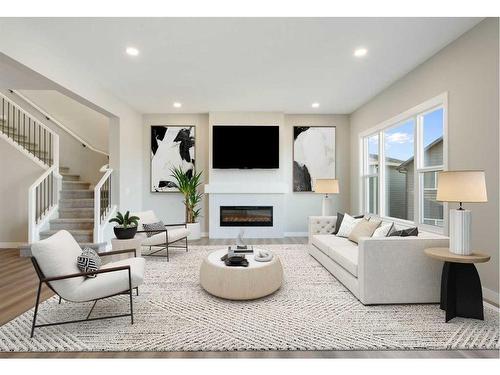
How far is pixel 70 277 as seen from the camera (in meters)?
2.21

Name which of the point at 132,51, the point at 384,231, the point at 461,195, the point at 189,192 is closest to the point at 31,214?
the point at 189,192

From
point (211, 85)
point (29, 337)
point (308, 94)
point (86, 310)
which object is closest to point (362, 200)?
point (308, 94)

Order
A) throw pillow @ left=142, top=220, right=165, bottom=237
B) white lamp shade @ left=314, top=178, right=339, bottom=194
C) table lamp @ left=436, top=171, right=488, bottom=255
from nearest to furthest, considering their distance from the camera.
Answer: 1. table lamp @ left=436, top=171, right=488, bottom=255
2. throw pillow @ left=142, top=220, right=165, bottom=237
3. white lamp shade @ left=314, top=178, right=339, bottom=194

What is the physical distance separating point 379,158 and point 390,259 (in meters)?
3.19

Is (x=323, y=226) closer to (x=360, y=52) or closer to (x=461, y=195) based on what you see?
(x=461, y=195)

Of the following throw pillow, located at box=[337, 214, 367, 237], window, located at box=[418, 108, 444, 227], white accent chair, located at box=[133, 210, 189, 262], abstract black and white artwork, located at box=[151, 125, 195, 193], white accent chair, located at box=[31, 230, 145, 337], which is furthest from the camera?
abstract black and white artwork, located at box=[151, 125, 195, 193]

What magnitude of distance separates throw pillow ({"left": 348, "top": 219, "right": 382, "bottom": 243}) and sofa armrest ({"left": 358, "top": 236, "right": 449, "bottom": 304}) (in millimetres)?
1015

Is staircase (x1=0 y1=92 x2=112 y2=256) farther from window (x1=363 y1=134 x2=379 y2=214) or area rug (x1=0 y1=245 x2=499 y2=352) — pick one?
window (x1=363 y1=134 x2=379 y2=214)

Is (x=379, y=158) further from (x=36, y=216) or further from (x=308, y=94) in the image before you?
(x=36, y=216)

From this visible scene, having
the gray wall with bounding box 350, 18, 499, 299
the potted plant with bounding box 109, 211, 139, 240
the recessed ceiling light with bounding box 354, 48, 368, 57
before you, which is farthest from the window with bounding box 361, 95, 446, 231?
the potted plant with bounding box 109, 211, 139, 240

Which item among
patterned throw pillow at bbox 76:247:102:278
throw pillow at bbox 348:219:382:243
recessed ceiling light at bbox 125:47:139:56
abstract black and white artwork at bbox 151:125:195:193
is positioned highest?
recessed ceiling light at bbox 125:47:139:56

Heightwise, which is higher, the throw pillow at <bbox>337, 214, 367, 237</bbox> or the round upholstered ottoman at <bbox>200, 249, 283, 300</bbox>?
the throw pillow at <bbox>337, 214, 367, 237</bbox>

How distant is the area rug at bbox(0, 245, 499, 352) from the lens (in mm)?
2055

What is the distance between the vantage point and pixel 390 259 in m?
2.71
